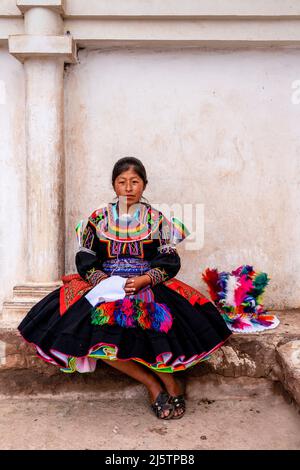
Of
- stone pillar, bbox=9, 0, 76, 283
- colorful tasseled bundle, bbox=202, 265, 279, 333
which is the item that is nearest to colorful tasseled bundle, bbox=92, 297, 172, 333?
colorful tasseled bundle, bbox=202, 265, 279, 333

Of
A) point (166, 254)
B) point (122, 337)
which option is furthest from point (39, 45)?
point (122, 337)

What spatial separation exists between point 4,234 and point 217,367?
1.92 meters

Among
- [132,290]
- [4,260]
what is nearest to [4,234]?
[4,260]

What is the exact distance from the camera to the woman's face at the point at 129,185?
298cm

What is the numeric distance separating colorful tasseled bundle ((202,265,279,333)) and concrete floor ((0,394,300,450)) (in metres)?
0.50

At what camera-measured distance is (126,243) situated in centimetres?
300

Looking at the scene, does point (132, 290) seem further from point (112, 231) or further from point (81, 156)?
point (81, 156)

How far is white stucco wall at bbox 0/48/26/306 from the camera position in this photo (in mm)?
3629

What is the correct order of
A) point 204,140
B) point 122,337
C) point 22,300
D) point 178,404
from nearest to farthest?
point 122,337 < point 178,404 < point 22,300 < point 204,140

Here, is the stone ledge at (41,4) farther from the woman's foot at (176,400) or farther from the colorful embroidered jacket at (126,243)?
the woman's foot at (176,400)

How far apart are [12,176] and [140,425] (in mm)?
2087

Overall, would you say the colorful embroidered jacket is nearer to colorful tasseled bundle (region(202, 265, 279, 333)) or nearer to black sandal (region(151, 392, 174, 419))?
colorful tasseled bundle (region(202, 265, 279, 333))

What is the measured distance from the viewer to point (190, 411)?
9.73 feet

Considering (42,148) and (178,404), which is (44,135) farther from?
(178,404)
